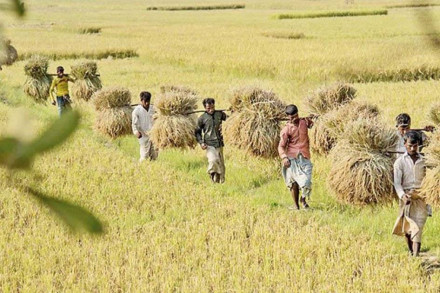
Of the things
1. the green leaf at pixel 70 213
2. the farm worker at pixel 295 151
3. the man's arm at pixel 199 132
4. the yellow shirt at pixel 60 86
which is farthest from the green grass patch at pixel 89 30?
the green leaf at pixel 70 213

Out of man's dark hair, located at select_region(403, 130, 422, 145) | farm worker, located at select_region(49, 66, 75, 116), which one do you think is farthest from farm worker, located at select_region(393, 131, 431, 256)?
farm worker, located at select_region(49, 66, 75, 116)

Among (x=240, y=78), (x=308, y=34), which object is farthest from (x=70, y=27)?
(x=240, y=78)

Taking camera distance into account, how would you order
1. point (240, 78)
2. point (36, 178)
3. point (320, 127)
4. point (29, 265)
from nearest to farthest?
point (36, 178) < point (29, 265) < point (320, 127) < point (240, 78)

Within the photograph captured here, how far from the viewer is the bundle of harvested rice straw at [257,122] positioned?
8445mm

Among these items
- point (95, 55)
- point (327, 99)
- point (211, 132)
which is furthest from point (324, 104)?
point (95, 55)

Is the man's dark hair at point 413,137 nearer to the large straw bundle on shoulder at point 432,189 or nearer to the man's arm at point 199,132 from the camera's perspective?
the large straw bundle on shoulder at point 432,189

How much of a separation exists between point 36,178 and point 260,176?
8808mm

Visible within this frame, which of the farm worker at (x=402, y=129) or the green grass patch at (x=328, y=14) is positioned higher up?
the green grass patch at (x=328, y=14)

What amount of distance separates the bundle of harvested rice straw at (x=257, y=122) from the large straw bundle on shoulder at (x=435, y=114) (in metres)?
1.91

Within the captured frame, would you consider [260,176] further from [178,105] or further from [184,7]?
[184,7]

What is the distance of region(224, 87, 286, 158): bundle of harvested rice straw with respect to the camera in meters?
8.45

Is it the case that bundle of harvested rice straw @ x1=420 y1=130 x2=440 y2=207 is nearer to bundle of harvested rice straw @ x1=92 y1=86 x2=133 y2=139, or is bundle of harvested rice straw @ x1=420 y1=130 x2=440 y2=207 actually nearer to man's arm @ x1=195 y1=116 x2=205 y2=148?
man's arm @ x1=195 y1=116 x2=205 y2=148

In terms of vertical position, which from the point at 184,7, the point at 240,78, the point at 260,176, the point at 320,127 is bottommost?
the point at 260,176

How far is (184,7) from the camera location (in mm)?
72688
